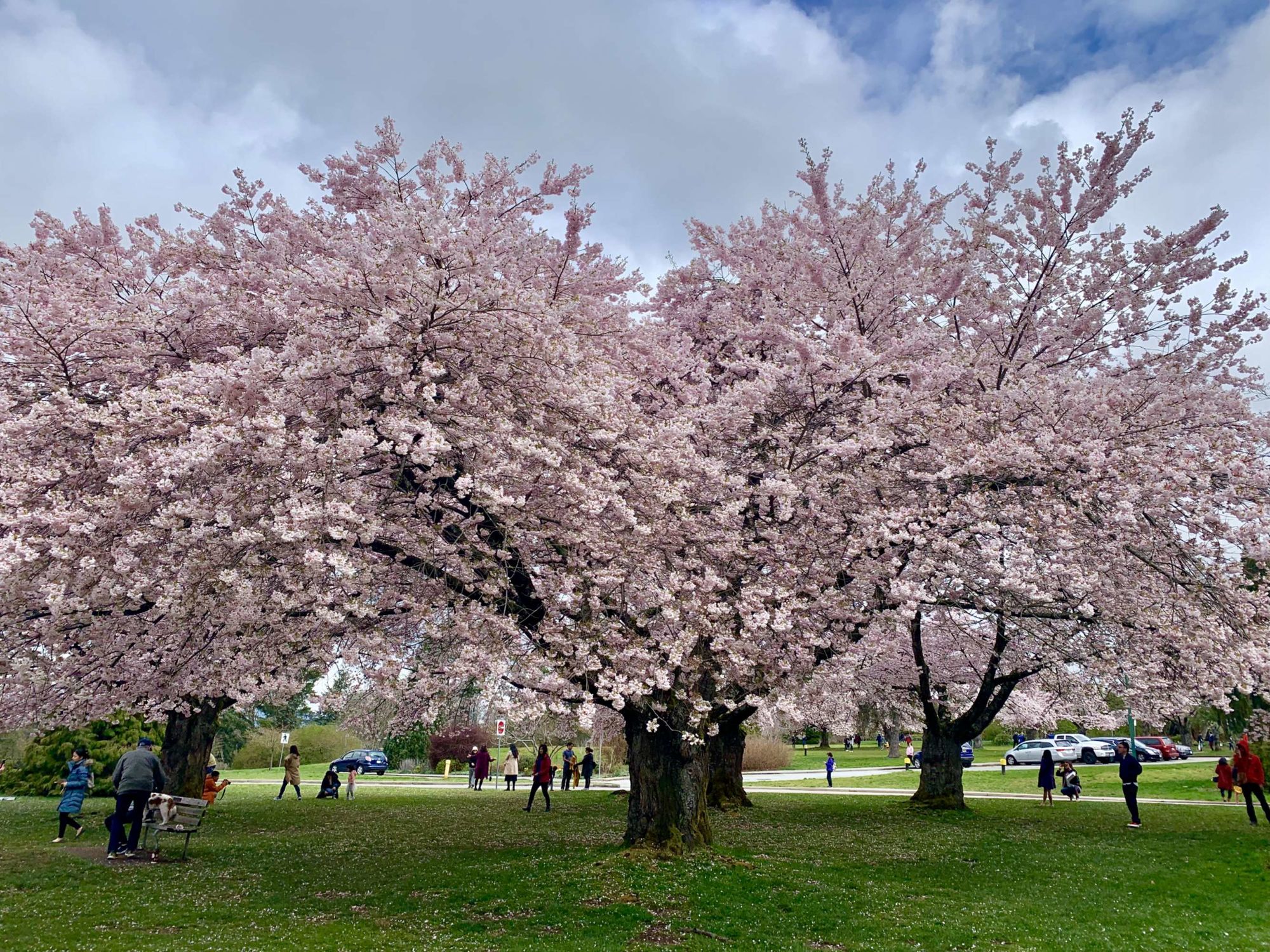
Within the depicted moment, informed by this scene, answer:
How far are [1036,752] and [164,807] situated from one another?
37003mm

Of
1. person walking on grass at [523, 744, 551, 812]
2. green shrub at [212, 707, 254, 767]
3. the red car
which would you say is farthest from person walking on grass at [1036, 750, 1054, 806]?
green shrub at [212, 707, 254, 767]

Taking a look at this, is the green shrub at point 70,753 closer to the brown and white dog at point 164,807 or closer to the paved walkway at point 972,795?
the brown and white dog at point 164,807

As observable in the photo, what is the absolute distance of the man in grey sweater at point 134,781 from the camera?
34.8ft

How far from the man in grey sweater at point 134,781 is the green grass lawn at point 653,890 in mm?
Result: 561

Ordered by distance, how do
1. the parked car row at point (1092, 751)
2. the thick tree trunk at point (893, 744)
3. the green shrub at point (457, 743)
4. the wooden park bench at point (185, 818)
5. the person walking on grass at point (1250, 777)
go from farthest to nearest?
the thick tree trunk at point (893, 744) < the green shrub at point (457, 743) < the parked car row at point (1092, 751) < the person walking on grass at point (1250, 777) < the wooden park bench at point (185, 818)

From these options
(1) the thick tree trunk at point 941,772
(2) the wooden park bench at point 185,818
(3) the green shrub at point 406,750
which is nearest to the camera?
(2) the wooden park bench at point 185,818

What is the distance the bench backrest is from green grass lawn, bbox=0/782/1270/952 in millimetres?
586

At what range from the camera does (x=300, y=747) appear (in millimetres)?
48250

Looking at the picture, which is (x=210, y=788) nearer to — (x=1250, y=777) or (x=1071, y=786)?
(x=1250, y=777)

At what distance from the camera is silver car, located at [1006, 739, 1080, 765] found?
35844mm

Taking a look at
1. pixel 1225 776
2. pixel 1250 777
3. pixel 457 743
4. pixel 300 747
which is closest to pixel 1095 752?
pixel 1225 776

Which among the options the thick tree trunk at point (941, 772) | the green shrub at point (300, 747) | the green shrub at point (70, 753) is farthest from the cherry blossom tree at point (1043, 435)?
the green shrub at point (300, 747)

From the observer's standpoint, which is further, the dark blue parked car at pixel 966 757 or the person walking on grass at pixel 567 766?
the dark blue parked car at pixel 966 757

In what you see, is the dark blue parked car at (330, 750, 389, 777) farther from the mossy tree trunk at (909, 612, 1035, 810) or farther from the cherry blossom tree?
the cherry blossom tree
